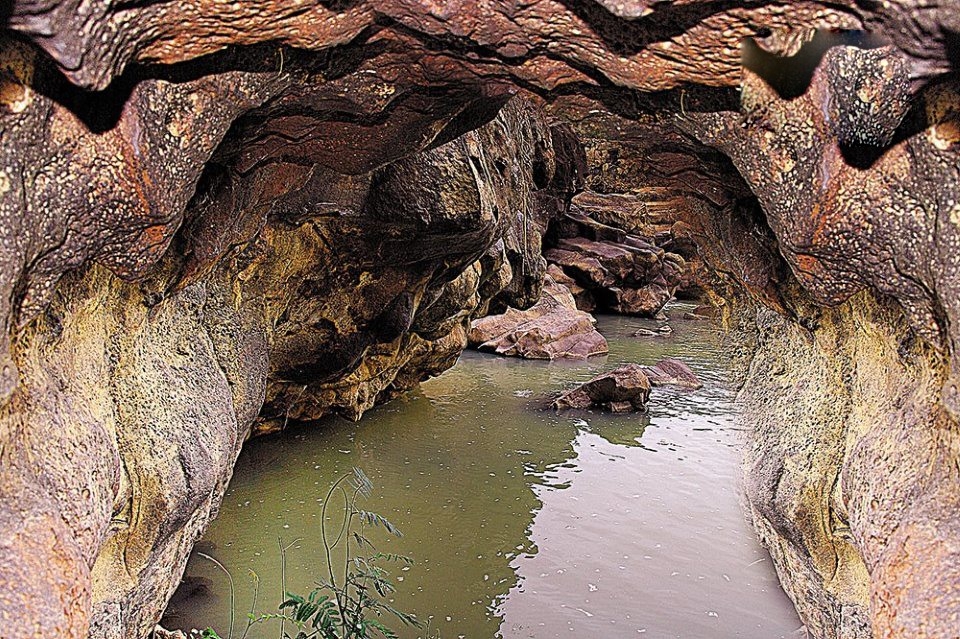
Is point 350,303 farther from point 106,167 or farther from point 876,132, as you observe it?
point 876,132

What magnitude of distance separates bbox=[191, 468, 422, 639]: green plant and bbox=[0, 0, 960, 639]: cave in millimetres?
714

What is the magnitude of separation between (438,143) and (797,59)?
199 cm

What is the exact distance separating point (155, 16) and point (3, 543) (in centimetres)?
130

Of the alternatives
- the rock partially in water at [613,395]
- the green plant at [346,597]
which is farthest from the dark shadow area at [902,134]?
the rock partially in water at [613,395]

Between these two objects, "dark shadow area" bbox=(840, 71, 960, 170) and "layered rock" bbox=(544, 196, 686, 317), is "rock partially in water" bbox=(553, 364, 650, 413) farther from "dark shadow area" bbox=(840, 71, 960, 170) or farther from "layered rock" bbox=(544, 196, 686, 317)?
"layered rock" bbox=(544, 196, 686, 317)

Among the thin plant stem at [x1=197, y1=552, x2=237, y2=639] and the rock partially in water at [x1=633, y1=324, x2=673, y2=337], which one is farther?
the rock partially in water at [x1=633, y1=324, x2=673, y2=337]

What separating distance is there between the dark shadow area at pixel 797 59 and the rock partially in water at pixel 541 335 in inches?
512

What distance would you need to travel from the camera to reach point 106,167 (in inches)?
77.1

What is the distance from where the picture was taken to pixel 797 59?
188cm

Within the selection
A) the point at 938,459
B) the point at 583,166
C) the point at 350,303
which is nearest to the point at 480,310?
the point at 583,166

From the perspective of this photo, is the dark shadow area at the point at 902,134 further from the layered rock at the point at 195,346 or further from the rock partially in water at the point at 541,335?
the rock partially in water at the point at 541,335

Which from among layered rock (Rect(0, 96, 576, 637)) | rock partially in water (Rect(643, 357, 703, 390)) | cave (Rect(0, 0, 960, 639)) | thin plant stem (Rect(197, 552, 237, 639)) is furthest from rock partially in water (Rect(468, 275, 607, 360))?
cave (Rect(0, 0, 960, 639))

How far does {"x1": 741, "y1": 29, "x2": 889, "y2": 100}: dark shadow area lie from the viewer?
170 cm

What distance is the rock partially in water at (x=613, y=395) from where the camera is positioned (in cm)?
1125
